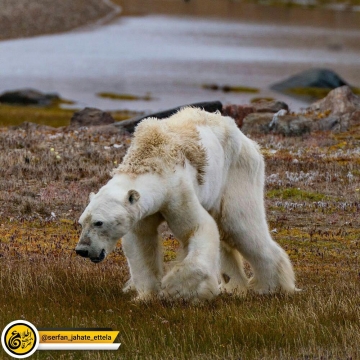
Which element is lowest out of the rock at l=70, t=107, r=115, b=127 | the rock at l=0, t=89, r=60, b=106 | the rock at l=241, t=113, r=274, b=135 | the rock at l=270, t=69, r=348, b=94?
the rock at l=270, t=69, r=348, b=94

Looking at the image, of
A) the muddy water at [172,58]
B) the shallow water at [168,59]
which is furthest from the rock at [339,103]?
the shallow water at [168,59]

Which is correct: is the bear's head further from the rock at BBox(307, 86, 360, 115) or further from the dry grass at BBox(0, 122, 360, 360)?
the rock at BBox(307, 86, 360, 115)

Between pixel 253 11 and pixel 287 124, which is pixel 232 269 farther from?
pixel 253 11

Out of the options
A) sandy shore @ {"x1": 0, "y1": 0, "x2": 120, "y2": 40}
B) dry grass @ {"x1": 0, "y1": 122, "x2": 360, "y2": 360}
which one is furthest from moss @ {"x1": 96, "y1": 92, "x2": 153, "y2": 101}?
dry grass @ {"x1": 0, "y1": 122, "x2": 360, "y2": 360}

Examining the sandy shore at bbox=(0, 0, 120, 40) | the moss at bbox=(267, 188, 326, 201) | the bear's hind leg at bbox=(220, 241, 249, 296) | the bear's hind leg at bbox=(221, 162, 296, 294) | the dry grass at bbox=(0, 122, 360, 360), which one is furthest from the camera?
the sandy shore at bbox=(0, 0, 120, 40)

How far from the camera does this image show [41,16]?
87.4 meters

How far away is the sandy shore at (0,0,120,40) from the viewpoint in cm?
8050

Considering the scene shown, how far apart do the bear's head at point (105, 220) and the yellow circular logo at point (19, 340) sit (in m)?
0.75

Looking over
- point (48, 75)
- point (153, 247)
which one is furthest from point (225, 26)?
point (153, 247)

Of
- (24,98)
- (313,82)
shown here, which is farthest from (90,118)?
(313,82)

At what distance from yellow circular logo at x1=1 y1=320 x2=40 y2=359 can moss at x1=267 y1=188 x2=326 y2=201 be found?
9071 millimetres

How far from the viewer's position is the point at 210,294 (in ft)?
25.3

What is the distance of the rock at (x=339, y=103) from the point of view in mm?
25531

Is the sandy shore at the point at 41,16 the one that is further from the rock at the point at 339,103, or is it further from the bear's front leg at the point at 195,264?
the bear's front leg at the point at 195,264
